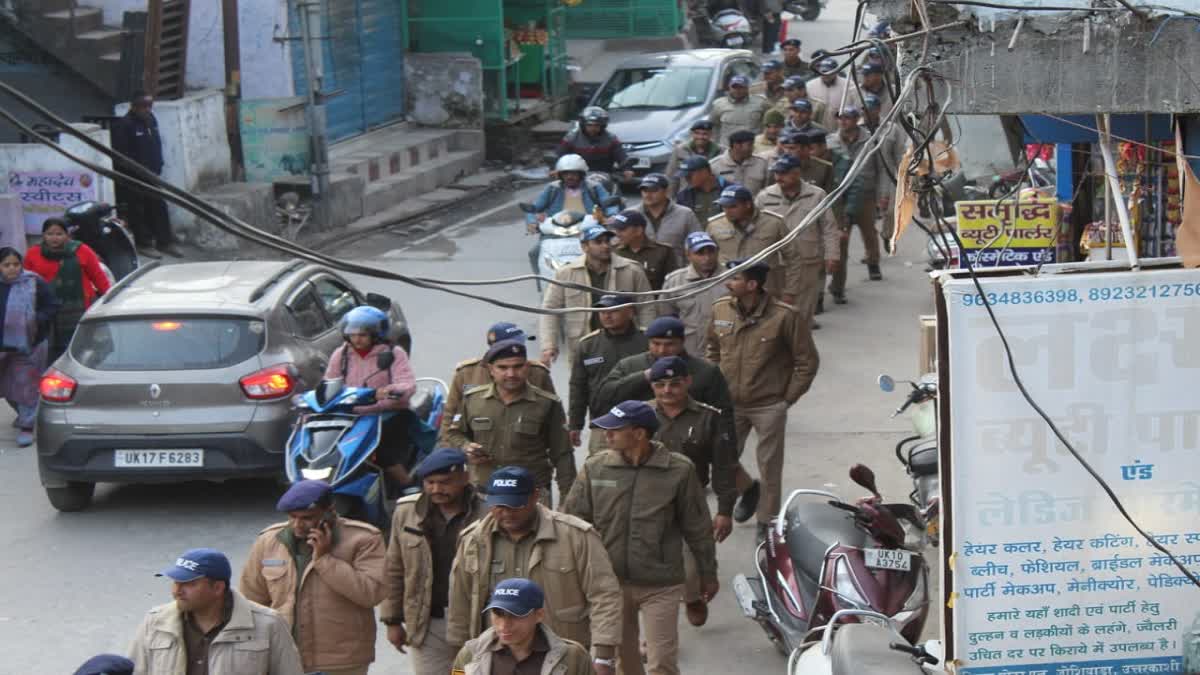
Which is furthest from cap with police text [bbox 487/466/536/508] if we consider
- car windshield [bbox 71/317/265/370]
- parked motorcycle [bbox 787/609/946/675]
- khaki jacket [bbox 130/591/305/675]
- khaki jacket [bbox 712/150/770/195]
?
khaki jacket [bbox 712/150/770/195]

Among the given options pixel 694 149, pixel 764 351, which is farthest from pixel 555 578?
pixel 694 149

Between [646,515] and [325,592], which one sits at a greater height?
[646,515]

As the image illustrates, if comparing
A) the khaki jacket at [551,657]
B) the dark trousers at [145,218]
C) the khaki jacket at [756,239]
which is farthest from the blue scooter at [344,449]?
the dark trousers at [145,218]

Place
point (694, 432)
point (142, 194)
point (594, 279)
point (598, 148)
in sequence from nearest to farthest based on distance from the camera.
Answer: point (694, 432)
point (594, 279)
point (598, 148)
point (142, 194)

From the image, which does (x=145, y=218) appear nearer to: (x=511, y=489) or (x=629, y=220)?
(x=629, y=220)

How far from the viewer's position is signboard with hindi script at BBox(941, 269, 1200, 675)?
6.47 m

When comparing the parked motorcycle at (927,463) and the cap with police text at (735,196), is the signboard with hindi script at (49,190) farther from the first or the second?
the parked motorcycle at (927,463)

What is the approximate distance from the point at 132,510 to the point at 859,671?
6441 millimetres

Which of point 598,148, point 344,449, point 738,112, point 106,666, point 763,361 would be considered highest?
point 738,112

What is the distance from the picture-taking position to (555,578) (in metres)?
7.07

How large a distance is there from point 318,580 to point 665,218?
6810 mm

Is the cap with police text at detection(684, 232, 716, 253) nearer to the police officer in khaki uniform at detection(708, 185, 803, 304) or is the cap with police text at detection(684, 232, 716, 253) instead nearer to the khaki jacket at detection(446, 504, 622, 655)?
the police officer in khaki uniform at detection(708, 185, 803, 304)

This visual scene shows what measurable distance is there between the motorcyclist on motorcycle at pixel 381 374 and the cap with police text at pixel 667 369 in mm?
2244

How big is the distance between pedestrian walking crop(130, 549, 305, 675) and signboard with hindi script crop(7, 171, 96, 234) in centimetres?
1241
